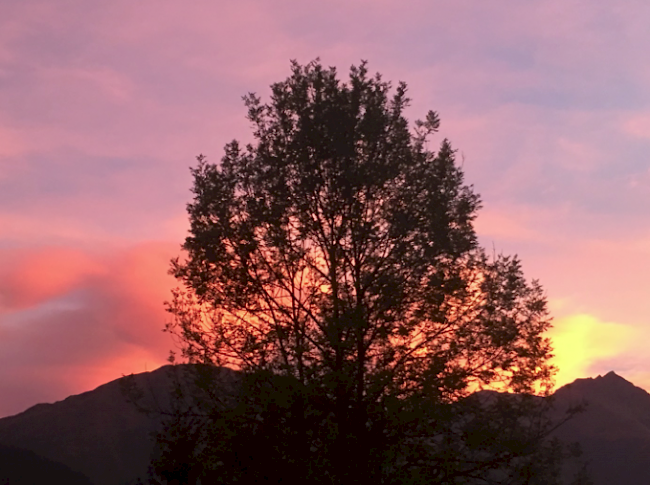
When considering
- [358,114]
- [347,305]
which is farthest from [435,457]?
[358,114]

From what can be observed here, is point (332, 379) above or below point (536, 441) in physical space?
above

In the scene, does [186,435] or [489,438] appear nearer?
[489,438]

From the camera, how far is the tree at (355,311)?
22.0 metres

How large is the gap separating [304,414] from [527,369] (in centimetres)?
780

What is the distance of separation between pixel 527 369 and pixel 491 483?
3.89 metres

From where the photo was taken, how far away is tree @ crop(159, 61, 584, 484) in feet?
72.0

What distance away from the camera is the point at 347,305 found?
78.3ft

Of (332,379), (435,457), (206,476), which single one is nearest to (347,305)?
(332,379)

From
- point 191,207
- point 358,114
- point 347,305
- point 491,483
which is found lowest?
point 491,483

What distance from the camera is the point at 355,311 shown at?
2252 centimetres

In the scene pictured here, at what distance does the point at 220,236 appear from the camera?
86.1ft

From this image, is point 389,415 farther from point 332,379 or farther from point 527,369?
point 527,369

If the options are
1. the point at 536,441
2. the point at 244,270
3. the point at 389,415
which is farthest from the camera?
the point at 244,270

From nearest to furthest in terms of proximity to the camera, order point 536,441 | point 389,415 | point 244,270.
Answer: point 389,415 < point 536,441 < point 244,270
